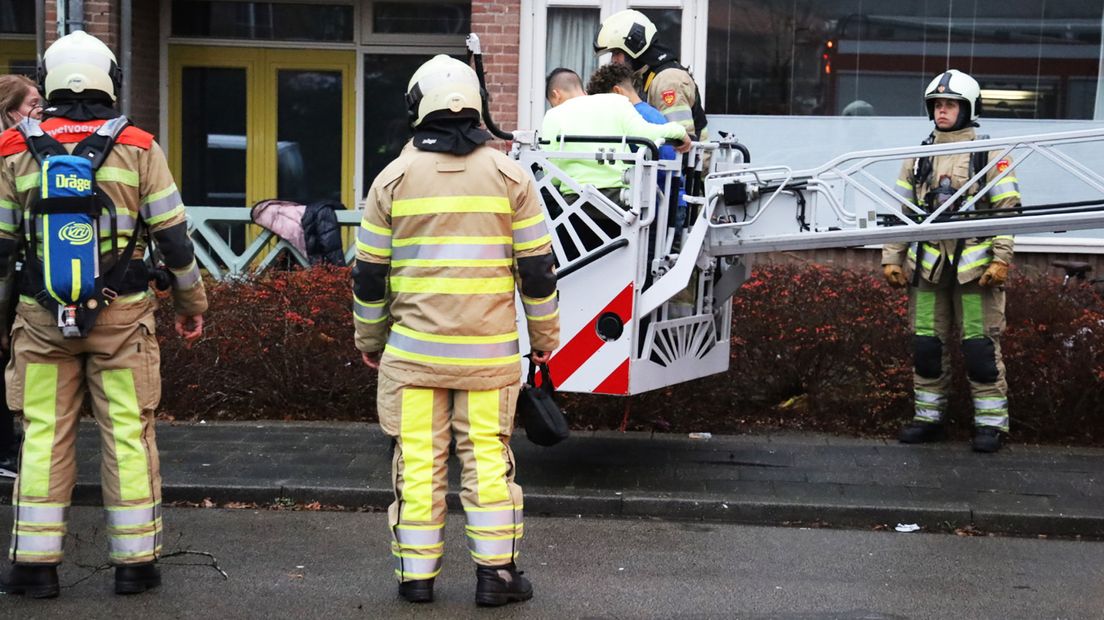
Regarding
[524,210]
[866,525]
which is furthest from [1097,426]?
[524,210]

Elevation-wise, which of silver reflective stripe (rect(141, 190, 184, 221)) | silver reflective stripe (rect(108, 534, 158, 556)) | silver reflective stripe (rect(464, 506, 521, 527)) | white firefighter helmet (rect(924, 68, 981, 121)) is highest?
white firefighter helmet (rect(924, 68, 981, 121))

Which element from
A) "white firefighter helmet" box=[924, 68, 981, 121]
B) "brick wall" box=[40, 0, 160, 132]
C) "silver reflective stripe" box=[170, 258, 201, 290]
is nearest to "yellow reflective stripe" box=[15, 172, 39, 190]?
"silver reflective stripe" box=[170, 258, 201, 290]

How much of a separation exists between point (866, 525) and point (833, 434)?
166cm

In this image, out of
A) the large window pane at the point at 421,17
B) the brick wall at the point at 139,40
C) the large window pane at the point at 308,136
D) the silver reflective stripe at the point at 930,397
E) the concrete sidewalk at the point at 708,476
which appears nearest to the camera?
the concrete sidewalk at the point at 708,476

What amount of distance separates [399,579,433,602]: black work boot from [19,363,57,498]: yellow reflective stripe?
132cm

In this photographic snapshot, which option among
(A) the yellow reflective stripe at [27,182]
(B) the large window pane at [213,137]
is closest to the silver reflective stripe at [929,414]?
(A) the yellow reflective stripe at [27,182]

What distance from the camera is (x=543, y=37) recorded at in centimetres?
1147

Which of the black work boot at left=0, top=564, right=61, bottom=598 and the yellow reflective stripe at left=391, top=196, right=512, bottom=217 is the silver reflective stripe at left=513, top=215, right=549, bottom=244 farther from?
the black work boot at left=0, top=564, right=61, bottom=598

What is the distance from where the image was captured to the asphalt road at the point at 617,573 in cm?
520

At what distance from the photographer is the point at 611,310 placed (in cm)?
661

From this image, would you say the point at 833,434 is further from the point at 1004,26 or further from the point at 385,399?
the point at 1004,26

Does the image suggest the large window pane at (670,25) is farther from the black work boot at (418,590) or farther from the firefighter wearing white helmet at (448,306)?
the black work boot at (418,590)

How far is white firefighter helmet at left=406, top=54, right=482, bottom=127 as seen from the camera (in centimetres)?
498

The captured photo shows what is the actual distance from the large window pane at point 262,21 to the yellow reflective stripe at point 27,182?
8.40 metres
